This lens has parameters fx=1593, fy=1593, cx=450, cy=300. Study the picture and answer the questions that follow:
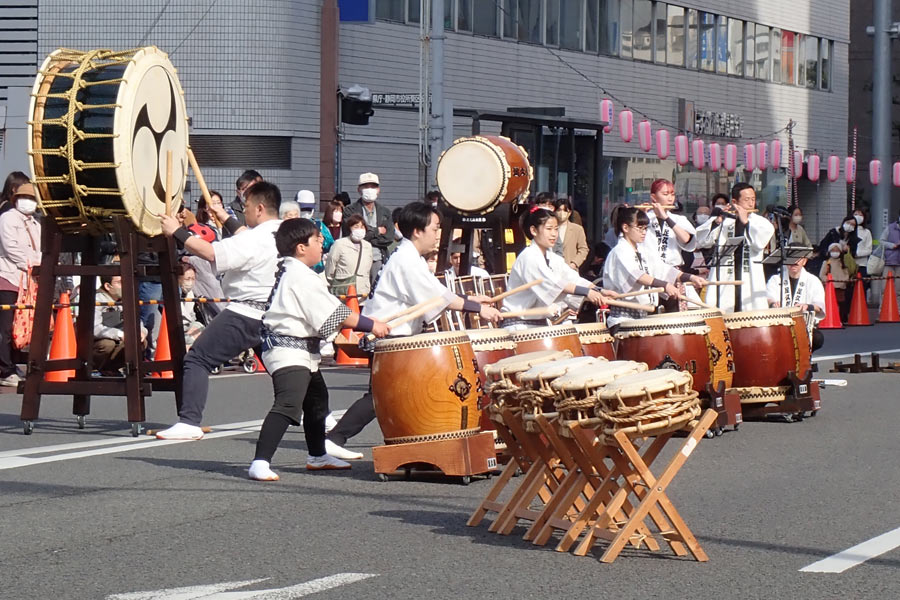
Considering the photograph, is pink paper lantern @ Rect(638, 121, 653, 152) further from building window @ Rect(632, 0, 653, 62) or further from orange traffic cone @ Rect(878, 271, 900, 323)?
orange traffic cone @ Rect(878, 271, 900, 323)

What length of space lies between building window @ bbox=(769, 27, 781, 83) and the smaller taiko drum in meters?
39.2

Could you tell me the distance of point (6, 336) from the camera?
1461 cm

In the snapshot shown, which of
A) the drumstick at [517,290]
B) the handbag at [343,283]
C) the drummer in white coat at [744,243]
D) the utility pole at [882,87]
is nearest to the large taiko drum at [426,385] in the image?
the drumstick at [517,290]

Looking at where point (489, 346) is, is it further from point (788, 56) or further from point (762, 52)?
point (788, 56)

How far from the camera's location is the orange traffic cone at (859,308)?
24.8 m

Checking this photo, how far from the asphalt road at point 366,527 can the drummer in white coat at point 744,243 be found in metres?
2.22

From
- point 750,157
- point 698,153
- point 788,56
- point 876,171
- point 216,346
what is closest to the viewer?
point 216,346

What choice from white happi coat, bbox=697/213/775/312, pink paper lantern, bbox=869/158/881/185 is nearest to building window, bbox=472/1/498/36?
pink paper lantern, bbox=869/158/881/185

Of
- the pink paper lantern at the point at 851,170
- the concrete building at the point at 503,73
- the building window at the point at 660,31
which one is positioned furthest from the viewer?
the building window at the point at 660,31

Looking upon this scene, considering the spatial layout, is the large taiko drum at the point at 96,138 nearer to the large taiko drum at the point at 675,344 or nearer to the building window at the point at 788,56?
the large taiko drum at the point at 675,344

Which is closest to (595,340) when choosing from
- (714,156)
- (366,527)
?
(366,527)

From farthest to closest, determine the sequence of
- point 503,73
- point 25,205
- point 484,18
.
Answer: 1. point 503,73
2. point 484,18
3. point 25,205

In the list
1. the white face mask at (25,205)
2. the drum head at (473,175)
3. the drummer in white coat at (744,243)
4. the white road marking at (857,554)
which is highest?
the drum head at (473,175)

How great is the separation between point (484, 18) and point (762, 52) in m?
14.4
